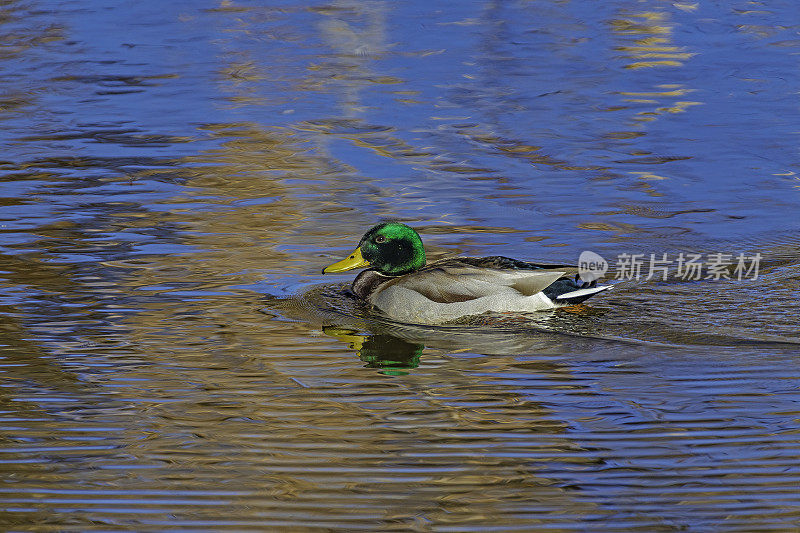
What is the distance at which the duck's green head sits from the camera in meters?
7.27

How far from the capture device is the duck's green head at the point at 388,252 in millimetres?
7266

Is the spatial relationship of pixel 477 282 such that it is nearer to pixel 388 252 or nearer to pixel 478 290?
pixel 478 290

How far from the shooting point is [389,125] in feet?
36.2

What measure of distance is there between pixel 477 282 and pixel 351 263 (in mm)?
839

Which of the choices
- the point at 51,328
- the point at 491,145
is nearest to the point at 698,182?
the point at 491,145

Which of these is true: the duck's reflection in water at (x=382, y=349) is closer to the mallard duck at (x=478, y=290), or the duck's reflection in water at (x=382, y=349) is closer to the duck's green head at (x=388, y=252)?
the mallard duck at (x=478, y=290)

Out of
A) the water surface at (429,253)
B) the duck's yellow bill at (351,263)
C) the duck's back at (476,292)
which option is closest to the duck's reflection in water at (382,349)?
the water surface at (429,253)

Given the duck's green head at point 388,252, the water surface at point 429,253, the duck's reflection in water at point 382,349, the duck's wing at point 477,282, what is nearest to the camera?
the water surface at point 429,253

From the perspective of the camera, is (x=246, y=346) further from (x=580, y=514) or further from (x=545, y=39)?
(x=545, y=39)

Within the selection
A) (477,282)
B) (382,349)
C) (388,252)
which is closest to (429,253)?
(388,252)

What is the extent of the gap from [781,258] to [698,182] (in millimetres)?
1900

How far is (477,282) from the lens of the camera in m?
6.86

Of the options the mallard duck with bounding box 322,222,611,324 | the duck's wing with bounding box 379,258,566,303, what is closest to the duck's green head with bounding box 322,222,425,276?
the mallard duck with bounding box 322,222,611,324

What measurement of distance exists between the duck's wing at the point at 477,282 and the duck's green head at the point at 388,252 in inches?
14.2
